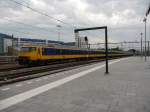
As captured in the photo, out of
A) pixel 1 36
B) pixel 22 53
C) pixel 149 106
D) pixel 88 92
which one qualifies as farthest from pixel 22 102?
pixel 1 36

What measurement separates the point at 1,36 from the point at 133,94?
2359 inches

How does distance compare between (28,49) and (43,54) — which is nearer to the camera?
(28,49)

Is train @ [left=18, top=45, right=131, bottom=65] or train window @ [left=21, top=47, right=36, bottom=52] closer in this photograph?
train @ [left=18, top=45, right=131, bottom=65]

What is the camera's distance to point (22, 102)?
637 cm

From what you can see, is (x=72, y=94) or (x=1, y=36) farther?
(x=1, y=36)

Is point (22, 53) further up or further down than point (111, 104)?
further up

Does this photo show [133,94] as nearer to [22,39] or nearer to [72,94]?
[72,94]

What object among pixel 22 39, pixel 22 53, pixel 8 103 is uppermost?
pixel 22 39

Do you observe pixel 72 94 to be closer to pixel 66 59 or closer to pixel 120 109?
pixel 120 109

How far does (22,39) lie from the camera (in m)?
65.4

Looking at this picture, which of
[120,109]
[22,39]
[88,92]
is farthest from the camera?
[22,39]

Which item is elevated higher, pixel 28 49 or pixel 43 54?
pixel 28 49

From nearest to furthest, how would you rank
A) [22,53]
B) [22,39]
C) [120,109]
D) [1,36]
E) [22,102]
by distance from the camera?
[120,109] < [22,102] < [22,53] < [1,36] < [22,39]

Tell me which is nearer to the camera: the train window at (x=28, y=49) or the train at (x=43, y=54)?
the train at (x=43, y=54)
